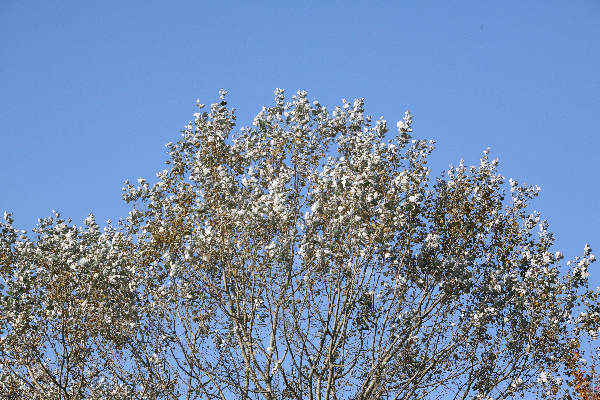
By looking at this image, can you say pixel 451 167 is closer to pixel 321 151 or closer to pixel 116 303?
pixel 321 151

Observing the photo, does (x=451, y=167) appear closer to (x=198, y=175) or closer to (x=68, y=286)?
(x=198, y=175)

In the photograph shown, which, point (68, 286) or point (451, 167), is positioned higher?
point (451, 167)

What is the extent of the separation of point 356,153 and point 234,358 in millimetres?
6054

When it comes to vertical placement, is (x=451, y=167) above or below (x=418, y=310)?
above

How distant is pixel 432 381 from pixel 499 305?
8.55ft

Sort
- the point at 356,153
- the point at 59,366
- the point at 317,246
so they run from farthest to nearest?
1. the point at 59,366
2. the point at 356,153
3. the point at 317,246

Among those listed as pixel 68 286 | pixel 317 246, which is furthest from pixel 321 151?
pixel 68 286

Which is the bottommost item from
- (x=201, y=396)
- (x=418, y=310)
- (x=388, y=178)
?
(x=201, y=396)

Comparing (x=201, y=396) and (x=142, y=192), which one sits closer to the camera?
(x=201, y=396)

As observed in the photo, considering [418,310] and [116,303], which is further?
[116,303]

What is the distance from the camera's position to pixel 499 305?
742 inches

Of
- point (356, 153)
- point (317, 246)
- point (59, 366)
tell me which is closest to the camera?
point (317, 246)

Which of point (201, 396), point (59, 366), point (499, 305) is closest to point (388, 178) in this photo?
point (499, 305)

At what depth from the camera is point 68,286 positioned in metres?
19.8
